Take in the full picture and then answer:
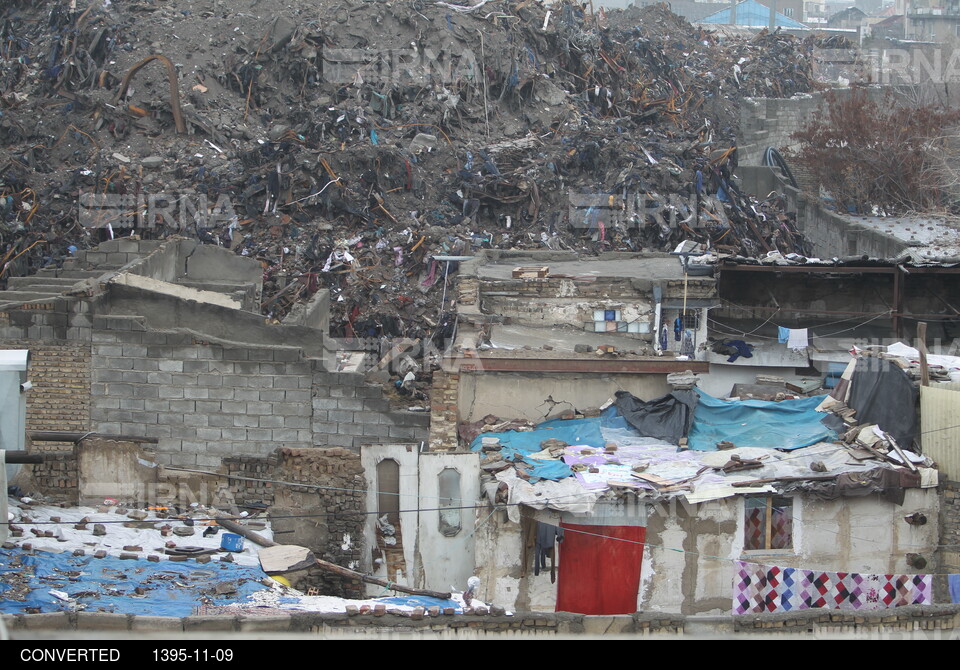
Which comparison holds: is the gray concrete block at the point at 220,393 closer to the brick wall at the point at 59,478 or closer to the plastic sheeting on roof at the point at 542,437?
the brick wall at the point at 59,478

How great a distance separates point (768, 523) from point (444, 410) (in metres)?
3.60

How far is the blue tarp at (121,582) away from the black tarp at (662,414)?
4.38 m

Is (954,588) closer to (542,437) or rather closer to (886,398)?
(886,398)

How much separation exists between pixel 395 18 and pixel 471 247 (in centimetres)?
800

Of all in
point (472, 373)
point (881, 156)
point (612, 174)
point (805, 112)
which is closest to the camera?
point (472, 373)

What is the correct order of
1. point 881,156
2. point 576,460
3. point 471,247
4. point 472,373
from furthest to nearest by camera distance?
1. point 881,156
2. point 471,247
3. point 472,373
4. point 576,460

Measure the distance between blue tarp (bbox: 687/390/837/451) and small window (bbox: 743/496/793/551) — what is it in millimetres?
919

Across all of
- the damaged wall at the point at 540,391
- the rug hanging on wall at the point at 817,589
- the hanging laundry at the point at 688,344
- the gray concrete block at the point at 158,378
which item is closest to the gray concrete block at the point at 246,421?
the gray concrete block at the point at 158,378

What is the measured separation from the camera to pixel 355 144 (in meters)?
23.2

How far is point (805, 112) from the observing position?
3148cm

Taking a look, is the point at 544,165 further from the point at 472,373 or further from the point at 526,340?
the point at 472,373

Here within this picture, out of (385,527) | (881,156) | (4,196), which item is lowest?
(385,527)

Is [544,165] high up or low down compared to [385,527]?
up

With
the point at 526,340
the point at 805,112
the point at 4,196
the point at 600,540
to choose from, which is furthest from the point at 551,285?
the point at 805,112
